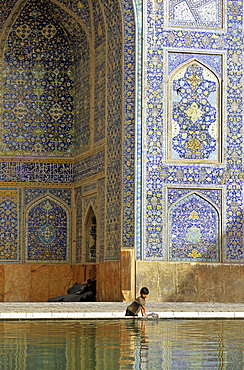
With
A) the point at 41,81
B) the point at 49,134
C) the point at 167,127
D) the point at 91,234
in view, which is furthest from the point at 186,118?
the point at 41,81

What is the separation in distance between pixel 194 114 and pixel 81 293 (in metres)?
3.49

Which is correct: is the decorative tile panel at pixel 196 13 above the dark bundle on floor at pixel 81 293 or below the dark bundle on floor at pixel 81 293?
above

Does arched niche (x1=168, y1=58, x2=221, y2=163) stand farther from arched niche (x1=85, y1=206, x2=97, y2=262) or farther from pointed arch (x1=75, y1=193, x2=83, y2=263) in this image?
pointed arch (x1=75, y1=193, x2=83, y2=263)

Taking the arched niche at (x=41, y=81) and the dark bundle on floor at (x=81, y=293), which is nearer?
the dark bundle on floor at (x=81, y=293)

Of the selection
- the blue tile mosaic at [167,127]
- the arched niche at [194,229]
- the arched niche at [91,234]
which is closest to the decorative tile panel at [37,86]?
the arched niche at [91,234]

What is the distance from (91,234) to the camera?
15750 millimetres

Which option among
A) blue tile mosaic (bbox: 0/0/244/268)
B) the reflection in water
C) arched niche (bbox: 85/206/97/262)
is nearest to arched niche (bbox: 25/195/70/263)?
arched niche (bbox: 85/206/97/262)

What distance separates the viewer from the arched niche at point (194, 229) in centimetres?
1371

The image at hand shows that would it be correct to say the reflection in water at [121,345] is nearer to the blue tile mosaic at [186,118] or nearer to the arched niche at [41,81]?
the blue tile mosaic at [186,118]

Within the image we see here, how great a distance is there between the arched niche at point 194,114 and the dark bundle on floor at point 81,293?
8.89 feet

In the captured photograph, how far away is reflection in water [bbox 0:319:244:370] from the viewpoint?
214 inches

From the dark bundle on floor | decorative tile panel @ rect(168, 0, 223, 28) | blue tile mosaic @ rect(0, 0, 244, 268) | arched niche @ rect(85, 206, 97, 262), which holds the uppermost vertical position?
decorative tile panel @ rect(168, 0, 223, 28)

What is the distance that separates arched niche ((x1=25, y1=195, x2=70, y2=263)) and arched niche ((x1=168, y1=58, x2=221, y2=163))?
3366mm

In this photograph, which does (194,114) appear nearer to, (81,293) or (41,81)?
(81,293)
